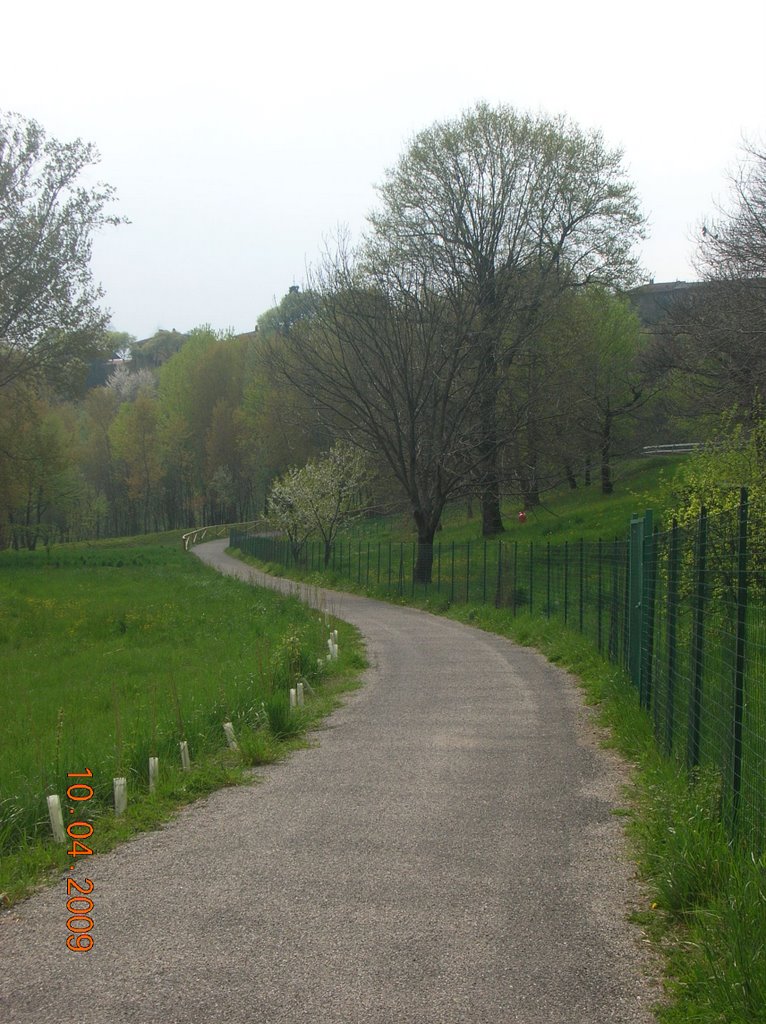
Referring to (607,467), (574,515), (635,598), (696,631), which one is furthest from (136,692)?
(607,467)

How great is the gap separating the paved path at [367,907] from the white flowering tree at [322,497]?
36369 mm

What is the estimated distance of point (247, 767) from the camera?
954 cm

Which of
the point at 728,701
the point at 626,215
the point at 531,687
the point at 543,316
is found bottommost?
the point at 531,687

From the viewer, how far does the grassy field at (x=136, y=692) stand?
25.8 ft

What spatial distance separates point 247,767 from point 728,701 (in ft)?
16.4

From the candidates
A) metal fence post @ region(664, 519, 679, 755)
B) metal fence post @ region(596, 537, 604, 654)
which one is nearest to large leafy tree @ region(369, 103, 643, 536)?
metal fence post @ region(596, 537, 604, 654)

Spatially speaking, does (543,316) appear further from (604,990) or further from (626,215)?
(604,990)

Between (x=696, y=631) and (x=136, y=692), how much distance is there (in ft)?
31.0

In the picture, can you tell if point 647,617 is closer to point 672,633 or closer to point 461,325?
point 672,633

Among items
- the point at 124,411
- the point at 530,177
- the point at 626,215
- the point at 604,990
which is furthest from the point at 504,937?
the point at 124,411

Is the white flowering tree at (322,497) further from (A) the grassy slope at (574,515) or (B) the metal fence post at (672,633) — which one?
(B) the metal fence post at (672,633)

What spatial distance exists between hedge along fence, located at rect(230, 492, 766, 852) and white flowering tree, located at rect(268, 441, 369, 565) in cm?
2692

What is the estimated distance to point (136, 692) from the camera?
14.3 meters

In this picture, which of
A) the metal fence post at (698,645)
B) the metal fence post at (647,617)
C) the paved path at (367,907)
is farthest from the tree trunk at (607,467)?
the metal fence post at (698,645)
